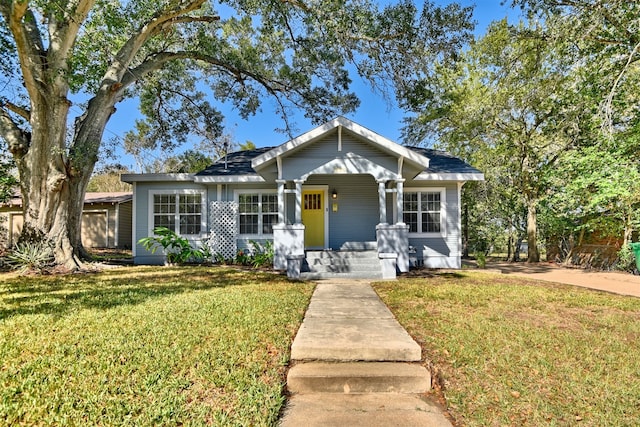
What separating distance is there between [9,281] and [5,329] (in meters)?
4.63

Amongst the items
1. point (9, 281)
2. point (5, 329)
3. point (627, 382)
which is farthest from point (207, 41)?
point (627, 382)

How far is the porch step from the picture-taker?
28.8 feet

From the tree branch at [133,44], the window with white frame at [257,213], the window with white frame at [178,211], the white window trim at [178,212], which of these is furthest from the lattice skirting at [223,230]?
the tree branch at [133,44]

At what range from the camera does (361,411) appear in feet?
9.11

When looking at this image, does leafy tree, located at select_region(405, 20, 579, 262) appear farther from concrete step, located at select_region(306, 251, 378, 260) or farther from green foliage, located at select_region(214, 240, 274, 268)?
green foliage, located at select_region(214, 240, 274, 268)

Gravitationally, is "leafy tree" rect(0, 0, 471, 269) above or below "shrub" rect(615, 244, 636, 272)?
above

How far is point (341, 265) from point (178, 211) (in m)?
6.47

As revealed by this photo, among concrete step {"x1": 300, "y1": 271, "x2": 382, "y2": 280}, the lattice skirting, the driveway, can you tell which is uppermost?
the lattice skirting

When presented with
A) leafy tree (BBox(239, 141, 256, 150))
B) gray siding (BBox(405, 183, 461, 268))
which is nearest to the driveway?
gray siding (BBox(405, 183, 461, 268))

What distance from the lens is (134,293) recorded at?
20.3 ft

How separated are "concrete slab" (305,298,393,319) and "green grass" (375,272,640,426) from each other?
11.1 inches

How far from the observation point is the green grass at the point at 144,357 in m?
2.59

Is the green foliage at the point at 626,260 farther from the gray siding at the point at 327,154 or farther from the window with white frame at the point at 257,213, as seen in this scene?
the window with white frame at the point at 257,213

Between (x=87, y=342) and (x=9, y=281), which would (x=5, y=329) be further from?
(x=9, y=281)
